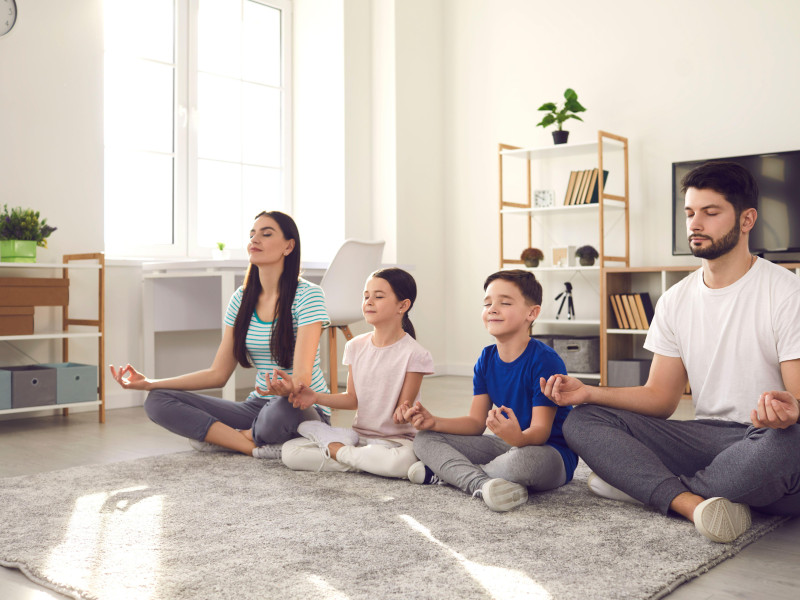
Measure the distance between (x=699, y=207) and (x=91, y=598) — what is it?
1.36m

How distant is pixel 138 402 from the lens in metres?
3.92

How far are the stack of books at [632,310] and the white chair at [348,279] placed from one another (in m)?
1.32

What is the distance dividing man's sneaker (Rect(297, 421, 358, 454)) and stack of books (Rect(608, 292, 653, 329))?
235 cm

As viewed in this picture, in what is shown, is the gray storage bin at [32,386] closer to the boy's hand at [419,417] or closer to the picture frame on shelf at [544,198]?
the boy's hand at [419,417]

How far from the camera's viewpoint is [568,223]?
4.80m

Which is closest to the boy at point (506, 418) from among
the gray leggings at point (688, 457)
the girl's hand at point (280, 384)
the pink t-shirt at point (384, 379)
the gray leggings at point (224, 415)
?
the gray leggings at point (688, 457)

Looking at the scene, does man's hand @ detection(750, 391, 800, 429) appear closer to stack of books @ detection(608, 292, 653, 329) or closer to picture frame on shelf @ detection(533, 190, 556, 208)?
stack of books @ detection(608, 292, 653, 329)

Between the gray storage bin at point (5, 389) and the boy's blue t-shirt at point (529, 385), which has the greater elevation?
the boy's blue t-shirt at point (529, 385)

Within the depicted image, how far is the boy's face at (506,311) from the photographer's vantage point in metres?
1.97

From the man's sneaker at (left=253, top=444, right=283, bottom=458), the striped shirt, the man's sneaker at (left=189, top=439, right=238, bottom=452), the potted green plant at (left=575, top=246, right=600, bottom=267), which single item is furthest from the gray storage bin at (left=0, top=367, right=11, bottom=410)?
the potted green plant at (left=575, top=246, right=600, bottom=267)

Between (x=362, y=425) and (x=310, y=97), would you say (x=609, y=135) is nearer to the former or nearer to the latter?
(x=310, y=97)

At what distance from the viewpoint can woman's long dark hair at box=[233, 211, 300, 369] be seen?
244 centimetres

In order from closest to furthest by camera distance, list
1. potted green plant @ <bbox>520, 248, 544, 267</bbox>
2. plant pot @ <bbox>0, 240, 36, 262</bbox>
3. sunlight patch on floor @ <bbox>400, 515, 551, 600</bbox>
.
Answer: sunlight patch on floor @ <bbox>400, 515, 551, 600</bbox>, plant pot @ <bbox>0, 240, 36, 262</bbox>, potted green plant @ <bbox>520, 248, 544, 267</bbox>

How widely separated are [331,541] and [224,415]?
3.49 ft
